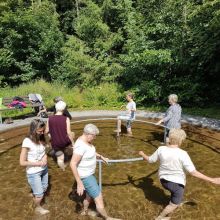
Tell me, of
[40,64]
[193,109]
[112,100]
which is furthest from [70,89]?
[193,109]

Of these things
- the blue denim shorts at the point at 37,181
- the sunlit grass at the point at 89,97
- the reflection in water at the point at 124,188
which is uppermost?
the blue denim shorts at the point at 37,181

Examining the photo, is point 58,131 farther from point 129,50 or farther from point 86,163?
point 129,50

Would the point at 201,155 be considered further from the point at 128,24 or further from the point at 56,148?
the point at 128,24

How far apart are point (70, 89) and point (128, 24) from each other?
19.7 feet

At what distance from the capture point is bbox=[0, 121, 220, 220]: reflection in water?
8.30 meters

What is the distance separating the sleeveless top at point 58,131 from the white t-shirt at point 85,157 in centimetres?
285

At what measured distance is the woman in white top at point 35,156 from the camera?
7227 mm

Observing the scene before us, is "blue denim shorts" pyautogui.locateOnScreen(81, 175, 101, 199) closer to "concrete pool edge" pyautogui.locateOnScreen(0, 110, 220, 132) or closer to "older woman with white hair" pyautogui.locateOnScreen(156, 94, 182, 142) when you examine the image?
"older woman with white hair" pyautogui.locateOnScreen(156, 94, 182, 142)

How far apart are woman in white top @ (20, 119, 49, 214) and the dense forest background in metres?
11.3

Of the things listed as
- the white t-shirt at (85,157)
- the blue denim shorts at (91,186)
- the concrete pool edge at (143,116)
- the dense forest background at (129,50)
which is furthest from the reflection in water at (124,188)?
the dense forest background at (129,50)

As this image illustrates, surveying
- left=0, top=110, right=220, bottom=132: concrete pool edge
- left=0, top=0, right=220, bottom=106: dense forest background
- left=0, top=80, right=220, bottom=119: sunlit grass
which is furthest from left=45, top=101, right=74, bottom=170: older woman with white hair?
left=0, top=0, right=220, bottom=106: dense forest background

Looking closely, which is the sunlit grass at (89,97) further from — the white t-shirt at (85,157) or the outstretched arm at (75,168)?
the outstretched arm at (75,168)

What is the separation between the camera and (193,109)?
19625mm

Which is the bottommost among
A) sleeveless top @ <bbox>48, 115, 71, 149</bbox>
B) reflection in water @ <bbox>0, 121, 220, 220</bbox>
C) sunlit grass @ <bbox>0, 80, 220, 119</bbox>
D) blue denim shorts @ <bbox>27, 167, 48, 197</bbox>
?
reflection in water @ <bbox>0, 121, 220, 220</bbox>
